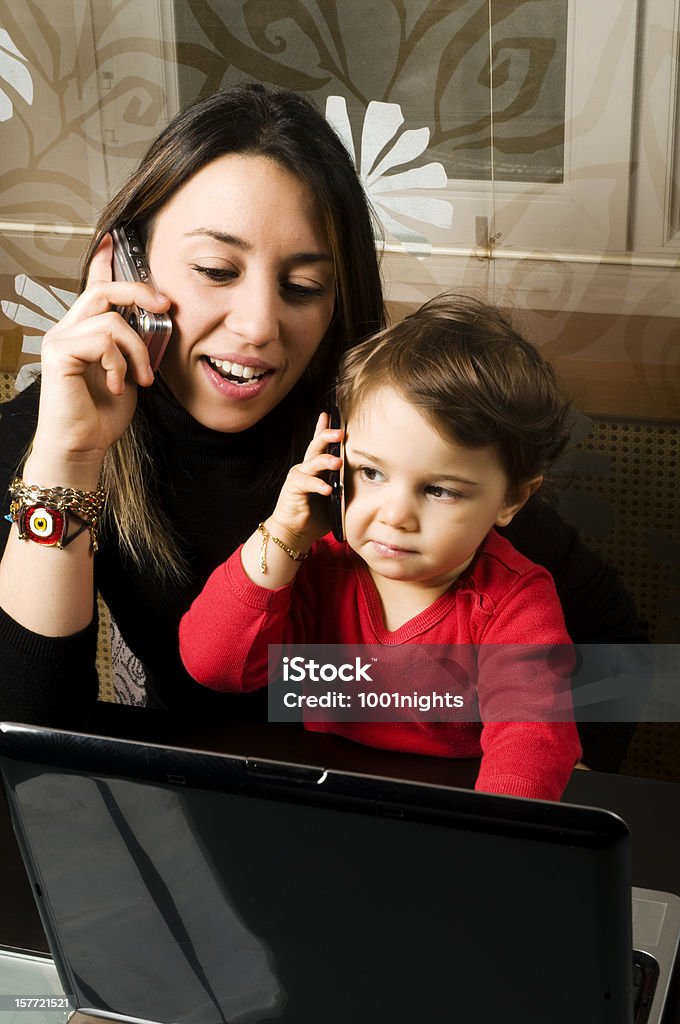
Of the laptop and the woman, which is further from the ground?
the woman

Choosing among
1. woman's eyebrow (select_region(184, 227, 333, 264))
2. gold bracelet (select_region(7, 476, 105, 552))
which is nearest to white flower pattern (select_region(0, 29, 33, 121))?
woman's eyebrow (select_region(184, 227, 333, 264))

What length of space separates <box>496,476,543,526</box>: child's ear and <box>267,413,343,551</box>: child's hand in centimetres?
16

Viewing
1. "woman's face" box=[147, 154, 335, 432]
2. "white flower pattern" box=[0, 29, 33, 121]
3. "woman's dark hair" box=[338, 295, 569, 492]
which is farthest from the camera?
"white flower pattern" box=[0, 29, 33, 121]

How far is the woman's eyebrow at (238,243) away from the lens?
43.1 inches

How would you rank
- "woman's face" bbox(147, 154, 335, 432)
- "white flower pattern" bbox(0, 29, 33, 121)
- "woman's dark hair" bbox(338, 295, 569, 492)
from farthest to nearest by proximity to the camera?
"white flower pattern" bbox(0, 29, 33, 121) → "woman's face" bbox(147, 154, 335, 432) → "woman's dark hair" bbox(338, 295, 569, 492)

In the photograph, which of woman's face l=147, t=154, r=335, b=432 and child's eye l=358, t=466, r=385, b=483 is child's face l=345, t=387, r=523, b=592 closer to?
child's eye l=358, t=466, r=385, b=483

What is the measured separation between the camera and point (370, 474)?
1009 mm

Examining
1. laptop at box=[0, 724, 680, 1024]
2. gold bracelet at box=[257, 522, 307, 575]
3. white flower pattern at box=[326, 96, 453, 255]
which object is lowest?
laptop at box=[0, 724, 680, 1024]

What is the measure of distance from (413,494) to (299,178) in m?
0.34

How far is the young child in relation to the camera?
3.19 ft

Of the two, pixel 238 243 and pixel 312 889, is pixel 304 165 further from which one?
pixel 312 889

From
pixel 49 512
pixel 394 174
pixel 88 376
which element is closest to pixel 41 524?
pixel 49 512

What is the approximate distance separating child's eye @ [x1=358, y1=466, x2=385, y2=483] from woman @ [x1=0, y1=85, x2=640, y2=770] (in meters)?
0.16

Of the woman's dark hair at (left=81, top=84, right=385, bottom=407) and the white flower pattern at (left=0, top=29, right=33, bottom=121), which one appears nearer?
the woman's dark hair at (left=81, top=84, right=385, bottom=407)
